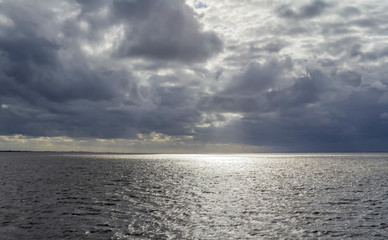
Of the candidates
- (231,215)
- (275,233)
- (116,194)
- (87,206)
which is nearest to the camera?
(275,233)

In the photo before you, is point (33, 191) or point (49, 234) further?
point (33, 191)

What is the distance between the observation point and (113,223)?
1323 inches

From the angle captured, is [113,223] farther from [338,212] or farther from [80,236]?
[338,212]

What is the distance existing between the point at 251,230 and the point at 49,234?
20.3 m

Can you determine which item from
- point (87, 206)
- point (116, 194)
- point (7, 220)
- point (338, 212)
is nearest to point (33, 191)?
point (116, 194)

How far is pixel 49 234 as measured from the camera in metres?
29.1

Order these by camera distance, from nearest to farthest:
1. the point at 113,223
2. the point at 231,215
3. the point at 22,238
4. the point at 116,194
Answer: the point at 22,238 → the point at 113,223 → the point at 231,215 → the point at 116,194

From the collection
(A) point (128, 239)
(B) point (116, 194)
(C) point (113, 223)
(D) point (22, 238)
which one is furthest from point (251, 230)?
(B) point (116, 194)

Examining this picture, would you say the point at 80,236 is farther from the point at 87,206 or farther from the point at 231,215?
the point at 231,215

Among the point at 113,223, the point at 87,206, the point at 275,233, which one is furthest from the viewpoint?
the point at 87,206

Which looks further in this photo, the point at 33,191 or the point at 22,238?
the point at 33,191

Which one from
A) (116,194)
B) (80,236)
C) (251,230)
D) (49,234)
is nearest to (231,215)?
(251,230)

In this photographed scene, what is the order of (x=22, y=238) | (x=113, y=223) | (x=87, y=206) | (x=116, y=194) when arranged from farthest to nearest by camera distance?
(x=116, y=194), (x=87, y=206), (x=113, y=223), (x=22, y=238)

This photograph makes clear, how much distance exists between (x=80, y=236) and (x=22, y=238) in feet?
16.9
